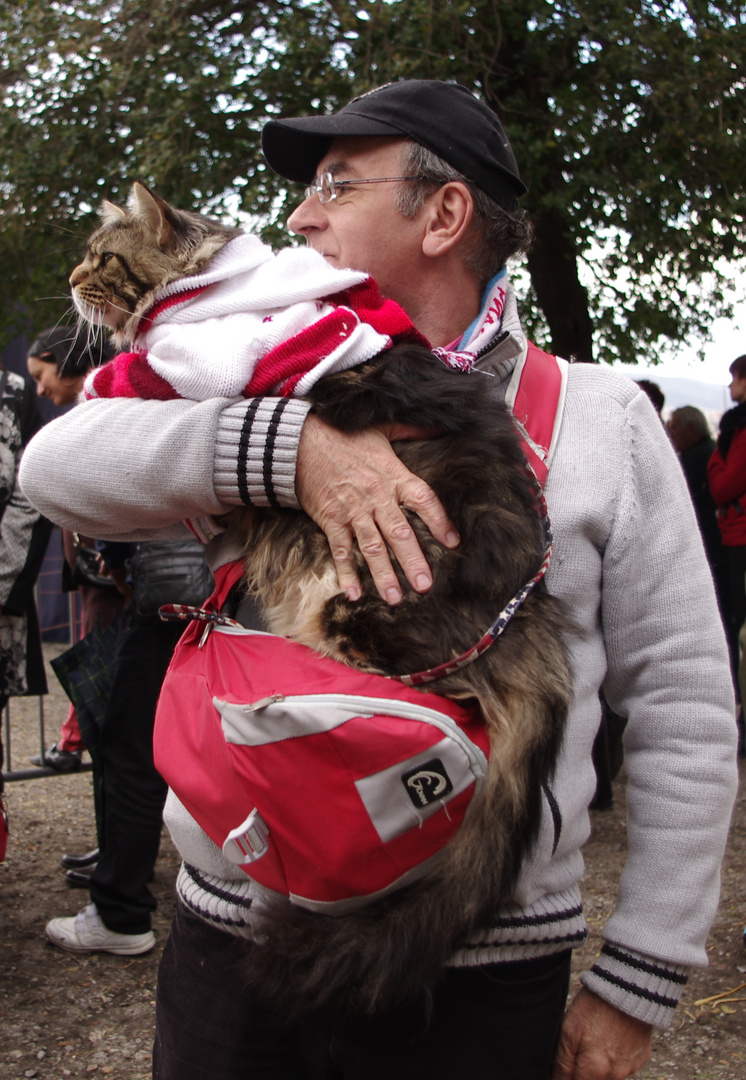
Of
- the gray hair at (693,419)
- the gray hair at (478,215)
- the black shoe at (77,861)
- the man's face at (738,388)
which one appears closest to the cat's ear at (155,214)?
the gray hair at (478,215)

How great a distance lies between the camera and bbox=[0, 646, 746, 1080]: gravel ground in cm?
312

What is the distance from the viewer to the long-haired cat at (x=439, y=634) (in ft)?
3.94

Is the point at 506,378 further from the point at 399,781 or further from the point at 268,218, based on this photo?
the point at 268,218

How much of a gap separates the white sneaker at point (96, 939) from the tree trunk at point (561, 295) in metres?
6.04

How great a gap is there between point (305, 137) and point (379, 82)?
5.17 meters

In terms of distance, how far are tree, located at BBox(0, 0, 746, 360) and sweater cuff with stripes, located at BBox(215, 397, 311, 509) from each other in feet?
16.7

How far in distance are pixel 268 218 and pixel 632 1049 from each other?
6.27m

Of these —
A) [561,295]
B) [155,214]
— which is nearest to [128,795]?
[155,214]

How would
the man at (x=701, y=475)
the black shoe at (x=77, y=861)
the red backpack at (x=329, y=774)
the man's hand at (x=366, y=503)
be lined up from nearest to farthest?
the red backpack at (x=329, y=774) < the man's hand at (x=366, y=503) < the black shoe at (x=77, y=861) < the man at (x=701, y=475)

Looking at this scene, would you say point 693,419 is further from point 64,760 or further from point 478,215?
point 478,215

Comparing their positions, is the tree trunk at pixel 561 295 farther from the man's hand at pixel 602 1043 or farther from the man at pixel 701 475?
the man's hand at pixel 602 1043

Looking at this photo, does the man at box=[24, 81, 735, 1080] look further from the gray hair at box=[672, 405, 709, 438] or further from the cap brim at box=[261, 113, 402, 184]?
the gray hair at box=[672, 405, 709, 438]

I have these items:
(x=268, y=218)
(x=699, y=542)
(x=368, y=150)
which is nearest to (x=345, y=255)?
(x=368, y=150)

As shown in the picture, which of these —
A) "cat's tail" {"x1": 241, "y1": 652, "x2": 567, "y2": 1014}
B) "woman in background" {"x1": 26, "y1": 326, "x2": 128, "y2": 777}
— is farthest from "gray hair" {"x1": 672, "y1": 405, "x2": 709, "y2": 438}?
"cat's tail" {"x1": 241, "y1": 652, "x2": 567, "y2": 1014}
